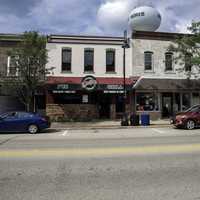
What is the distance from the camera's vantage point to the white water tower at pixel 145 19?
94.0ft

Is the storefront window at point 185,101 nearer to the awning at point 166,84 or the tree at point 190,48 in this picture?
the awning at point 166,84

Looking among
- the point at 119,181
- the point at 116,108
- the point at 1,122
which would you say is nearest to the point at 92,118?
the point at 116,108

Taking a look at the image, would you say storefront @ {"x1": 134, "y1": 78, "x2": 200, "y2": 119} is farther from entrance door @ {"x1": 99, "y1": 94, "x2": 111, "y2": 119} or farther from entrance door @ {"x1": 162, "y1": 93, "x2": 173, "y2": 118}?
entrance door @ {"x1": 99, "y1": 94, "x2": 111, "y2": 119}

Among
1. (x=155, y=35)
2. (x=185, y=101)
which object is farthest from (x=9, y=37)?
(x=185, y=101)

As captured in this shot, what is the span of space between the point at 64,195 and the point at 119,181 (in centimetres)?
143

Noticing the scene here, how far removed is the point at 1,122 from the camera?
1814 cm

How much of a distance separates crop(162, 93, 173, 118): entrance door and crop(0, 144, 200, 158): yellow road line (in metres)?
16.6

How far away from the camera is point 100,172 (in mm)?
7500

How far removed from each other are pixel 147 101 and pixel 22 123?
12.7 meters

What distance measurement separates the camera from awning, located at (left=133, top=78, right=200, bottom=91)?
85.6 ft

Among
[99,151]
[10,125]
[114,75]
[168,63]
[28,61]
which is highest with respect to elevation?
[168,63]

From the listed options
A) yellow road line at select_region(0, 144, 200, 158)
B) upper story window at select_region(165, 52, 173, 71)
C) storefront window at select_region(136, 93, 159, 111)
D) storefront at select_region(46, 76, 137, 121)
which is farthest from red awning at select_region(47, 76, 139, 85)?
yellow road line at select_region(0, 144, 200, 158)

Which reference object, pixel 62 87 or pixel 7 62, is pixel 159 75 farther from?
pixel 7 62

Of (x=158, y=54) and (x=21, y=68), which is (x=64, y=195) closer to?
(x=21, y=68)
